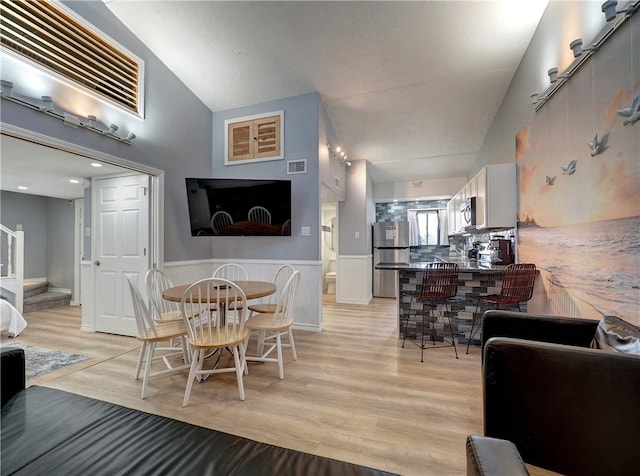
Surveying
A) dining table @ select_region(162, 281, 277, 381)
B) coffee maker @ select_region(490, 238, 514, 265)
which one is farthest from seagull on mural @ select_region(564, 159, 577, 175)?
dining table @ select_region(162, 281, 277, 381)

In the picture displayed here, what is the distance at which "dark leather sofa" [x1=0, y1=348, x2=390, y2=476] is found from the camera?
894 mm

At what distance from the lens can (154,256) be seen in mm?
3314

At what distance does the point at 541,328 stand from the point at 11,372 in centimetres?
288

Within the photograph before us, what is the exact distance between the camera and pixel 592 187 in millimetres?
1819

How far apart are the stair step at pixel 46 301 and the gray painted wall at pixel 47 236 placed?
34cm

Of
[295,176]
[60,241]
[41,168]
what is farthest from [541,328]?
[60,241]

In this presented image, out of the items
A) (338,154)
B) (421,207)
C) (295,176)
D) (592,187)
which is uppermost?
(338,154)

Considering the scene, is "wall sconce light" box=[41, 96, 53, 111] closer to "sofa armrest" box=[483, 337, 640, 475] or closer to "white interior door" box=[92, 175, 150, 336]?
"white interior door" box=[92, 175, 150, 336]

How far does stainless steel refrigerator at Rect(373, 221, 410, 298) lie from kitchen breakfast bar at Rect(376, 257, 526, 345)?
237 centimetres

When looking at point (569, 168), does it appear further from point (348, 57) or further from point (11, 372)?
point (11, 372)

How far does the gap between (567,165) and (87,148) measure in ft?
14.2

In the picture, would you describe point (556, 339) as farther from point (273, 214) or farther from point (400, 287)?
point (273, 214)

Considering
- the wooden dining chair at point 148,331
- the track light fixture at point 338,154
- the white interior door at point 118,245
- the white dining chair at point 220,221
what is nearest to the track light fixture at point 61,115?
the white interior door at point 118,245

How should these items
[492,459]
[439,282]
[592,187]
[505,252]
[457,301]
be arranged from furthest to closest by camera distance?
1. [505,252]
2. [457,301]
3. [439,282]
4. [592,187]
5. [492,459]
